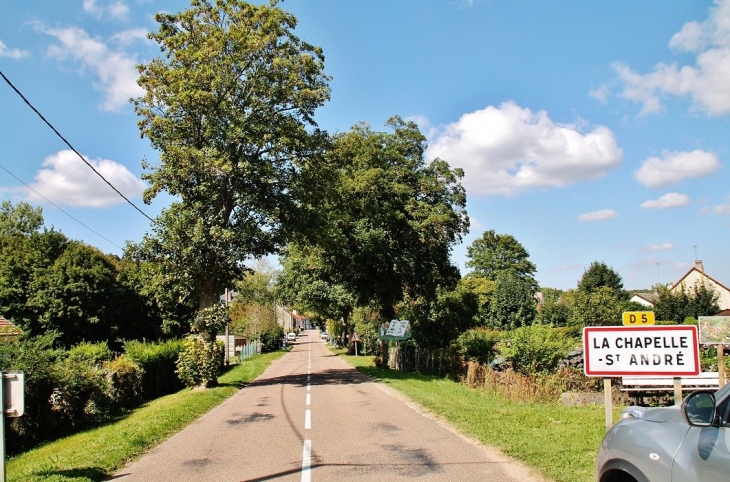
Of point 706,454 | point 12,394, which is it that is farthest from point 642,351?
point 12,394

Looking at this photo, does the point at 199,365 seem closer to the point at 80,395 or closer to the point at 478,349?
the point at 80,395

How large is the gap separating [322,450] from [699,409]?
21.9 feet

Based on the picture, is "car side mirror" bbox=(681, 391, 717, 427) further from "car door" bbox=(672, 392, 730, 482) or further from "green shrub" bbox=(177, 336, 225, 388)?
"green shrub" bbox=(177, 336, 225, 388)

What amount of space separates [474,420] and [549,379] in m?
6.06

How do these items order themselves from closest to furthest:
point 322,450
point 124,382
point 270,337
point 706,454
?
point 706,454
point 322,450
point 124,382
point 270,337

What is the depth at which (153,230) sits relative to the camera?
20500 millimetres

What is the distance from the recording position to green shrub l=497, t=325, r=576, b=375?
17875 mm

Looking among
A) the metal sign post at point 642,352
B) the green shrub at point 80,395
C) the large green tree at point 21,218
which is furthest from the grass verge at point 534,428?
the large green tree at point 21,218

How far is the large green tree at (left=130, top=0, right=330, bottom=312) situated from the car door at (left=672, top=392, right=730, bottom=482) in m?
17.2

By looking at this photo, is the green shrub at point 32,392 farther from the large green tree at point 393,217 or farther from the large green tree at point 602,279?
the large green tree at point 602,279

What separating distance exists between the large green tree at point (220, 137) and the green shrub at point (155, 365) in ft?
7.49

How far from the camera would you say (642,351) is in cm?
643

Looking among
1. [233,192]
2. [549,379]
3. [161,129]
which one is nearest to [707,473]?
[549,379]

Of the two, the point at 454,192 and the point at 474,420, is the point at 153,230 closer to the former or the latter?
the point at 474,420
